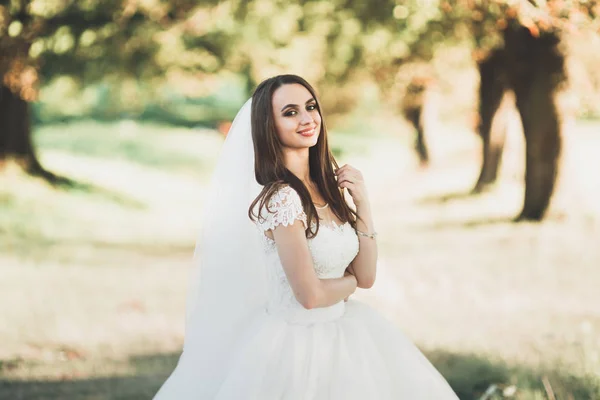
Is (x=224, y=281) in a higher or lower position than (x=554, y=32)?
lower

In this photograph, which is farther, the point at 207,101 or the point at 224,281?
the point at 207,101

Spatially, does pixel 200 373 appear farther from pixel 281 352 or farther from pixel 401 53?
Result: pixel 401 53

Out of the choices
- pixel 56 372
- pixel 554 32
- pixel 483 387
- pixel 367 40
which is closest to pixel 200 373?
pixel 483 387

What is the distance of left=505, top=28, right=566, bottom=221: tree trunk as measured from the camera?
40.2 feet

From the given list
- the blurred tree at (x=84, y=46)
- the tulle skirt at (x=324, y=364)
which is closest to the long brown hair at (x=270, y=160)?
the tulle skirt at (x=324, y=364)

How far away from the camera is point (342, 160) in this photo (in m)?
25.8

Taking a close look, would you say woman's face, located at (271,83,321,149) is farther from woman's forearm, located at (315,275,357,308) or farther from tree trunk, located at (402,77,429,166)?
tree trunk, located at (402,77,429,166)

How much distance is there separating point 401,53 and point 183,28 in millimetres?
4656

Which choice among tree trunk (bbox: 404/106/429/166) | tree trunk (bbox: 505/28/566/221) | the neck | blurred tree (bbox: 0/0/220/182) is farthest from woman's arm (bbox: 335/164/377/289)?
tree trunk (bbox: 404/106/429/166)

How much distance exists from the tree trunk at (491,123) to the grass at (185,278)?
48 cm

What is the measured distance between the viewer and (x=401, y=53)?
53.8 ft

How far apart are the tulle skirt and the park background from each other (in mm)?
1904

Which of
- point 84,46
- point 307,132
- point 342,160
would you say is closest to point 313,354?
point 307,132

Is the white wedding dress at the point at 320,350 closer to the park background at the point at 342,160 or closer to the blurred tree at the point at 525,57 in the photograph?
the park background at the point at 342,160
